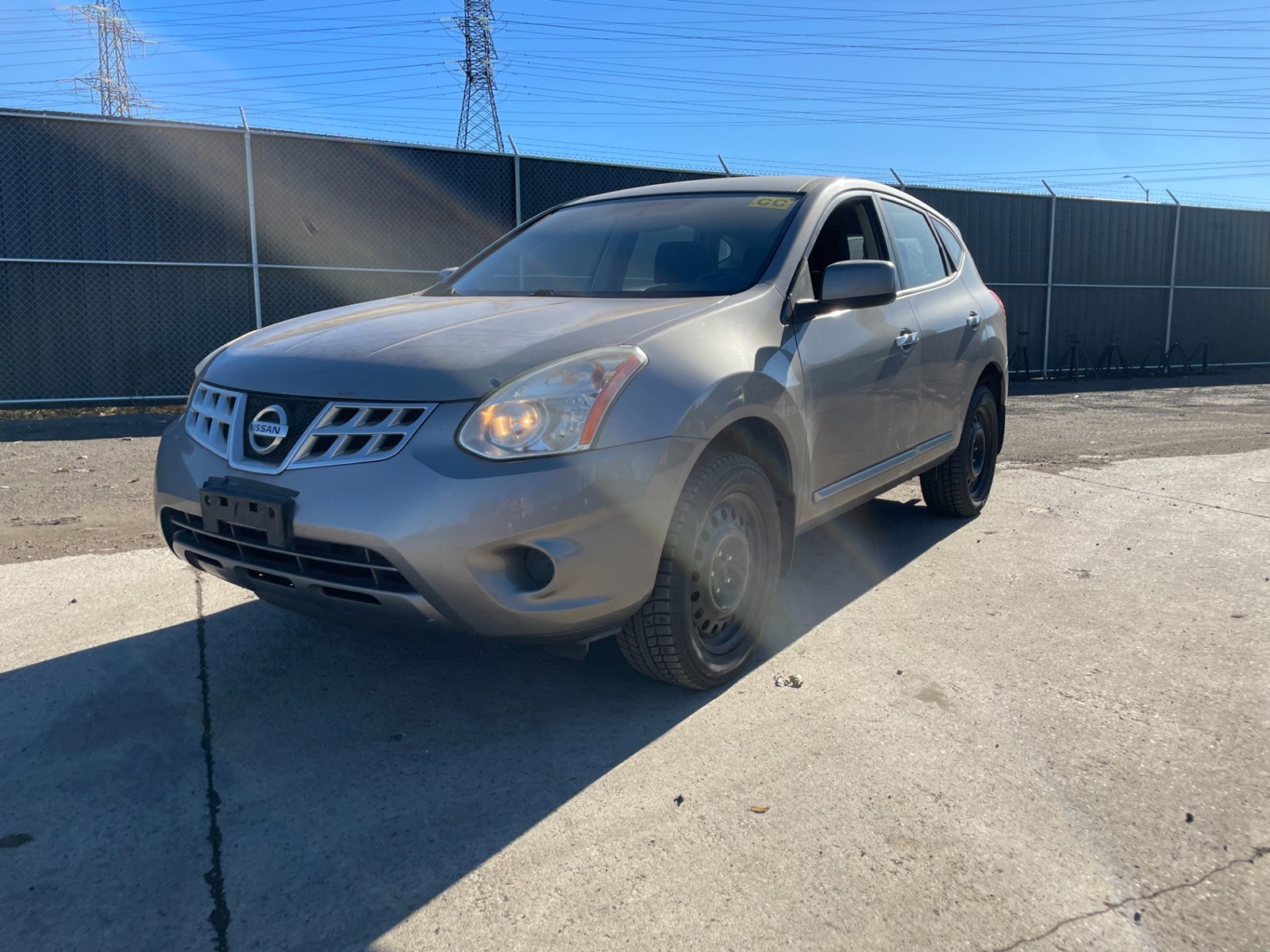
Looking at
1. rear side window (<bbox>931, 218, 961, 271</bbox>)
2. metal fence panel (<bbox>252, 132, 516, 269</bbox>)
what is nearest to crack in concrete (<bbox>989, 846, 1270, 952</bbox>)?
rear side window (<bbox>931, 218, 961, 271</bbox>)

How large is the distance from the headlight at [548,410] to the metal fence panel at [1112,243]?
1636 centimetres

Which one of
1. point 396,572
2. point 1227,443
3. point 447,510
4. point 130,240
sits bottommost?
point 1227,443

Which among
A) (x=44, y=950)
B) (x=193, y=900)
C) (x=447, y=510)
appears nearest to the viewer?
(x=44, y=950)

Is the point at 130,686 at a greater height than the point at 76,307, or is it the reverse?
→ the point at 76,307

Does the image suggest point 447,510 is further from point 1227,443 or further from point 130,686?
point 1227,443

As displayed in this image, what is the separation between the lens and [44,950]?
201cm

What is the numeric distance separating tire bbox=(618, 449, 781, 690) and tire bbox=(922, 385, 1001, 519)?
225 cm

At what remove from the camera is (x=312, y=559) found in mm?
2674

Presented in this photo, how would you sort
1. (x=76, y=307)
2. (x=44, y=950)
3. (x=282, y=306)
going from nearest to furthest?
(x=44, y=950) → (x=76, y=307) → (x=282, y=306)

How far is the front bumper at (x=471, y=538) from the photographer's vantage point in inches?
99.6

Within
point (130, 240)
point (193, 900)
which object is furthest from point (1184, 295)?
point (193, 900)

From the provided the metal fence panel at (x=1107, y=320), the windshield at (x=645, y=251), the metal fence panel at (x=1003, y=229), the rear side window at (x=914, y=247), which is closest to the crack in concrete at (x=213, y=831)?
the windshield at (x=645, y=251)

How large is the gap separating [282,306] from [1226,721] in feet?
33.6

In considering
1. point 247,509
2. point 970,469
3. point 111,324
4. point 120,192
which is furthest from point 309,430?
point 120,192
